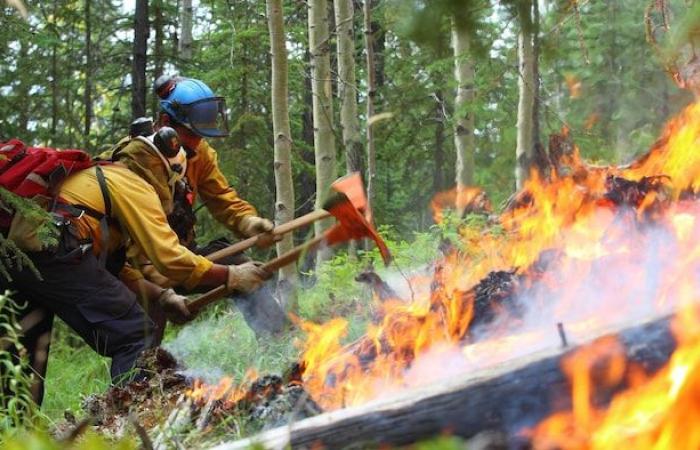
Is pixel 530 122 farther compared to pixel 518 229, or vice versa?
pixel 530 122

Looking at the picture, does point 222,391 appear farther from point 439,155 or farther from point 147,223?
point 439,155

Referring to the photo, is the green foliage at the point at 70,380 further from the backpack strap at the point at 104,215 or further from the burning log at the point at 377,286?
the burning log at the point at 377,286

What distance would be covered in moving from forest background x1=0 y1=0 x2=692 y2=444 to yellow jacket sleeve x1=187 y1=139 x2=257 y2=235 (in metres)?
1.37

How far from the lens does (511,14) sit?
11.6ft

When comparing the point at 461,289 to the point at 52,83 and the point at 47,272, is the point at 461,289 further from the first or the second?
the point at 52,83

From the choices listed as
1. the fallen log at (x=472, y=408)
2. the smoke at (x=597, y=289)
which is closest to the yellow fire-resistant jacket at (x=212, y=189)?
the smoke at (x=597, y=289)

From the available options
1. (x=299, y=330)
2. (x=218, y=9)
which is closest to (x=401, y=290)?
(x=299, y=330)

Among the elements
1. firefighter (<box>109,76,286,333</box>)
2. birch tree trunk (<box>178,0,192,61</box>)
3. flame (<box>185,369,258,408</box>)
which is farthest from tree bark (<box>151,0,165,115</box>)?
flame (<box>185,369,258,408</box>)

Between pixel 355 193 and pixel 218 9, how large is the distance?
9159 millimetres

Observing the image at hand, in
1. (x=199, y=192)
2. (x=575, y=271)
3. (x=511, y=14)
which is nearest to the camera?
(x=511, y=14)

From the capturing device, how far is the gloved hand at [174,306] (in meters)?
6.15

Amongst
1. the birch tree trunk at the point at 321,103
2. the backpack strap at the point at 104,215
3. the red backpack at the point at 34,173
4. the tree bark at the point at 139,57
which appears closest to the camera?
the red backpack at the point at 34,173

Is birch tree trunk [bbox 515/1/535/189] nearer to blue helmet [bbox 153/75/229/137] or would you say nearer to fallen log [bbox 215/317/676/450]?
blue helmet [bbox 153/75/229/137]

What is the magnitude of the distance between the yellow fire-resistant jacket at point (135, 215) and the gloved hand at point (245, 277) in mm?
375
